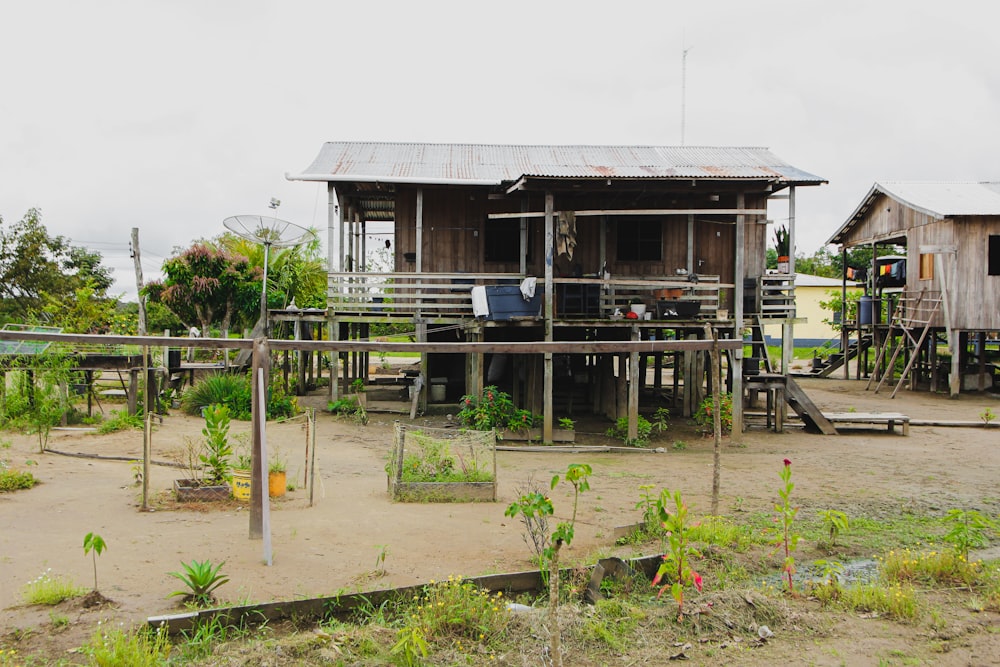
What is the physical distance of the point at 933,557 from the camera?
6543mm

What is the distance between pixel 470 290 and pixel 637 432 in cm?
523

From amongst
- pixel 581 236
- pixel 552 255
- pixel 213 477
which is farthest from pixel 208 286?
pixel 213 477

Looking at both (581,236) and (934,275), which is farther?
(934,275)

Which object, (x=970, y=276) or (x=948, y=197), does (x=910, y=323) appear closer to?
(x=970, y=276)

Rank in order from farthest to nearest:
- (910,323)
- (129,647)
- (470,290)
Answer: (910,323) < (470,290) < (129,647)

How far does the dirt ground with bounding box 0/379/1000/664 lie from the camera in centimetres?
550

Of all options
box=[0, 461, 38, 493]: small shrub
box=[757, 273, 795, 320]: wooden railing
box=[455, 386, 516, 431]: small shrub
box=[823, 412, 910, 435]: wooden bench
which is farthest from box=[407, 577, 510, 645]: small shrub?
box=[823, 412, 910, 435]: wooden bench

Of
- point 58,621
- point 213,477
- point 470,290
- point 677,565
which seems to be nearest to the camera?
point 58,621

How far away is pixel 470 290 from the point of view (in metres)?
17.3

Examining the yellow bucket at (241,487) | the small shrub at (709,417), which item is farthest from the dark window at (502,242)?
the yellow bucket at (241,487)

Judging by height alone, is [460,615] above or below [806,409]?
below

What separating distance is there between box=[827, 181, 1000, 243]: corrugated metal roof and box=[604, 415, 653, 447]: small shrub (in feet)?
41.2

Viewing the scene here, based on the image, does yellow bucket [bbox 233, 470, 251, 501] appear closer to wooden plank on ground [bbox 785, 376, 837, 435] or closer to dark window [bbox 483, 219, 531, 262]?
dark window [bbox 483, 219, 531, 262]

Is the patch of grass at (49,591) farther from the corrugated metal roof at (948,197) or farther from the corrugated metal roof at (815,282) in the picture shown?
the corrugated metal roof at (815,282)
